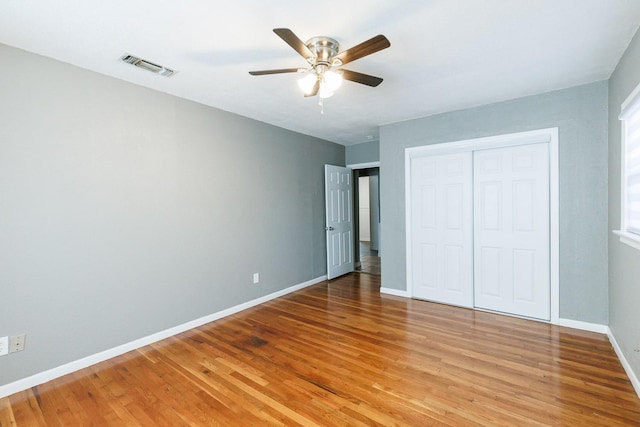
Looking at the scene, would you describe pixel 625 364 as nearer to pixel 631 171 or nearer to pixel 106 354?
pixel 631 171

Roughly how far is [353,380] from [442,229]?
242cm

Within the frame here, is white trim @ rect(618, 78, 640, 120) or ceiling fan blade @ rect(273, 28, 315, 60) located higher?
ceiling fan blade @ rect(273, 28, 315, 60)

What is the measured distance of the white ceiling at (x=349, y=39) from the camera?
1806 mm

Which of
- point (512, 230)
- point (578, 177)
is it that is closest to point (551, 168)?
point (578, 177)

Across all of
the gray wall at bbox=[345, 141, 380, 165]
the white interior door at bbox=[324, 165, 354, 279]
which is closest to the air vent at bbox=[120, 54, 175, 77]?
the white interior door at bbox=[324, 165, 354, 279]

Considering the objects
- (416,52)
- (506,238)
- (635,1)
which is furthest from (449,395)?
(635,1)

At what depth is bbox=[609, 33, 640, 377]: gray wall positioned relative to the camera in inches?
83.0

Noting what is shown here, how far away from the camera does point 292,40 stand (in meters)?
1.73

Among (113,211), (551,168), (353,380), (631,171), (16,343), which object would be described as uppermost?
(551,168)

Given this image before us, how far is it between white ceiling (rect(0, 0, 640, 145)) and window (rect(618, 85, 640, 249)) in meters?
0.52

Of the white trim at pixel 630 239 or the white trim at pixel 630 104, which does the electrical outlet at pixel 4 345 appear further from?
the white trim at pixel 630 104

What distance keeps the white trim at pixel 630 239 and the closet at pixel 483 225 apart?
2.98 ft

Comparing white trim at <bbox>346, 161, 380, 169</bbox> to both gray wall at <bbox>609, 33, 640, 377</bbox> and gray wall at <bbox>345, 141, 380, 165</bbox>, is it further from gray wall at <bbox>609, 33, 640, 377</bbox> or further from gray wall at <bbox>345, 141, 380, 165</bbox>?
gray wall at <bbox>609, 33, 640, 377</bbox>

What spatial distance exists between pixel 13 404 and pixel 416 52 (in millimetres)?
3851
